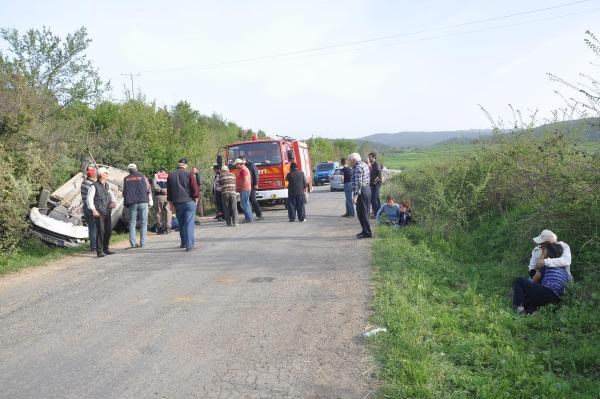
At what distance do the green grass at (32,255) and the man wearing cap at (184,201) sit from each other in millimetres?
2316

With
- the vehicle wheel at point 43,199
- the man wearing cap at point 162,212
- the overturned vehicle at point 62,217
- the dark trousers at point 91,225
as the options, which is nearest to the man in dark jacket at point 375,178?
the man wearing cap at point 162,212

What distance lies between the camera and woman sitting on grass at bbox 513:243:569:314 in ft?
23.5

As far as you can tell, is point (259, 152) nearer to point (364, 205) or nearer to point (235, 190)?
point (235, 190)

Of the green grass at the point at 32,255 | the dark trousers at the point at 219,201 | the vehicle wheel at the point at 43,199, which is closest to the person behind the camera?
the green grass at the point at 32,255

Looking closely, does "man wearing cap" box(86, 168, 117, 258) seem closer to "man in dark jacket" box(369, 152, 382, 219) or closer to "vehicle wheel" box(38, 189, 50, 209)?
"vehicle wheel" box(38, 189, 50, 209)

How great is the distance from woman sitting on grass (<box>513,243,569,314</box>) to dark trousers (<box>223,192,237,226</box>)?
28.8ft

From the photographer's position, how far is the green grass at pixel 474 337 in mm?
4535

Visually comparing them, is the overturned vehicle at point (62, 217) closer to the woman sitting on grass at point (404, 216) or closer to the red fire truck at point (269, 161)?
the red fire truck at point (269, 161)

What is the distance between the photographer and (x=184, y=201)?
11.0 metres

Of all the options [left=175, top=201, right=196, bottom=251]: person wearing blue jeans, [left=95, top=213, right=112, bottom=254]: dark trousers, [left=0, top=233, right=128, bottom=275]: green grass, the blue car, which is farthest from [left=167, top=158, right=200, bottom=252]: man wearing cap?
the blue car

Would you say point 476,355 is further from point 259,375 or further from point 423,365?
point 259,375

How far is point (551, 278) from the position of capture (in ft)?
24.2

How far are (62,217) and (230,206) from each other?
430 cm

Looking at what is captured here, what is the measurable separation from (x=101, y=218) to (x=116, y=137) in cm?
954
